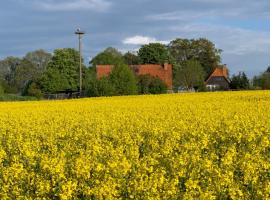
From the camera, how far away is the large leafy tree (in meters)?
106

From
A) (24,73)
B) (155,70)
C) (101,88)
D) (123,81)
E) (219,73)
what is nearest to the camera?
(101,88)

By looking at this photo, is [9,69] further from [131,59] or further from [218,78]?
[218,78]

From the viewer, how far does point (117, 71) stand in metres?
50.2

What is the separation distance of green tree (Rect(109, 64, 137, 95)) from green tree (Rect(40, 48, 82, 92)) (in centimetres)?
2575

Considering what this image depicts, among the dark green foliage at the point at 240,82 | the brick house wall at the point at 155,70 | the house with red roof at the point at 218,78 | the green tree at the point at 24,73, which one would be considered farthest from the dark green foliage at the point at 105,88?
the green tree at the point at 24,73

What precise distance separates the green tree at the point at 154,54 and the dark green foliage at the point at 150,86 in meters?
38.9

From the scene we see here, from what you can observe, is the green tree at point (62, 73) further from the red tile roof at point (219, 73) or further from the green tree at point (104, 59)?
the red tile roof at point (219, 73)

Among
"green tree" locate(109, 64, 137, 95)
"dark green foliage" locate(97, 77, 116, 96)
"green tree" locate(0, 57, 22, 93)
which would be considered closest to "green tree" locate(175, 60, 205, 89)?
"green tree" locate(109, 64, 137, 95)

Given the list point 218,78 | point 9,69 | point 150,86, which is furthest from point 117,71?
point 9,69

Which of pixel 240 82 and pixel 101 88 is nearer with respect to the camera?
pixel 101 88

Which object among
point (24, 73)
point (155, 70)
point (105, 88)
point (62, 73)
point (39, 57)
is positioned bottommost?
point (105, 88)

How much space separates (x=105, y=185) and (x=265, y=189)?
57.0 inches

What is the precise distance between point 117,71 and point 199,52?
194 ft

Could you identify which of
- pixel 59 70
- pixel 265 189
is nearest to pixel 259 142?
pixel 265 189
